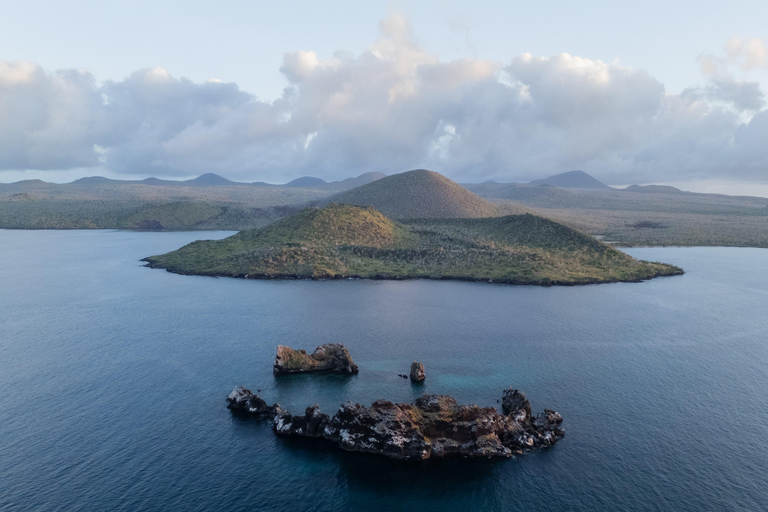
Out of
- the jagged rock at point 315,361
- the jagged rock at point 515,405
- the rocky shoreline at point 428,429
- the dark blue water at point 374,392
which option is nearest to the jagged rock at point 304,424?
the rocky shoreline at point 428,429

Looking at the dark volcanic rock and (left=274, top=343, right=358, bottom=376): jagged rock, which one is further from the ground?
(left=274, top=343, right=358, bottom=376): jagged rock

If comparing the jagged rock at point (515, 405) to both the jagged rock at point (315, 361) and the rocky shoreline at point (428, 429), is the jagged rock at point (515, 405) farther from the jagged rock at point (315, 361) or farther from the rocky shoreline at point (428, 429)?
the jagged rock at point (315, 361)

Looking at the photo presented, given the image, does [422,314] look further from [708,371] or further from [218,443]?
[218,443]

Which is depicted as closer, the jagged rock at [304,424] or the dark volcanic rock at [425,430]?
the dark volcanic rock at [425,430]

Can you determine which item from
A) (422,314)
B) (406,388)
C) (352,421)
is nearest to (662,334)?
(422,314)

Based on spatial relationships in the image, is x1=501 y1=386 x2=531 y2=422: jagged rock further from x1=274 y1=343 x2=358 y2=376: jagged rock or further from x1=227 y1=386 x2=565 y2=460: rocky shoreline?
x1=274 y1=343 x2=358 y2=376: jagged rock

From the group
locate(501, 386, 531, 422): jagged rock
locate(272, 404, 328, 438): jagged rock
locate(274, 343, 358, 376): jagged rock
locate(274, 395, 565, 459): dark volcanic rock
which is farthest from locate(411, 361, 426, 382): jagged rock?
locate(272, 404, 328, 438): jagged rock
